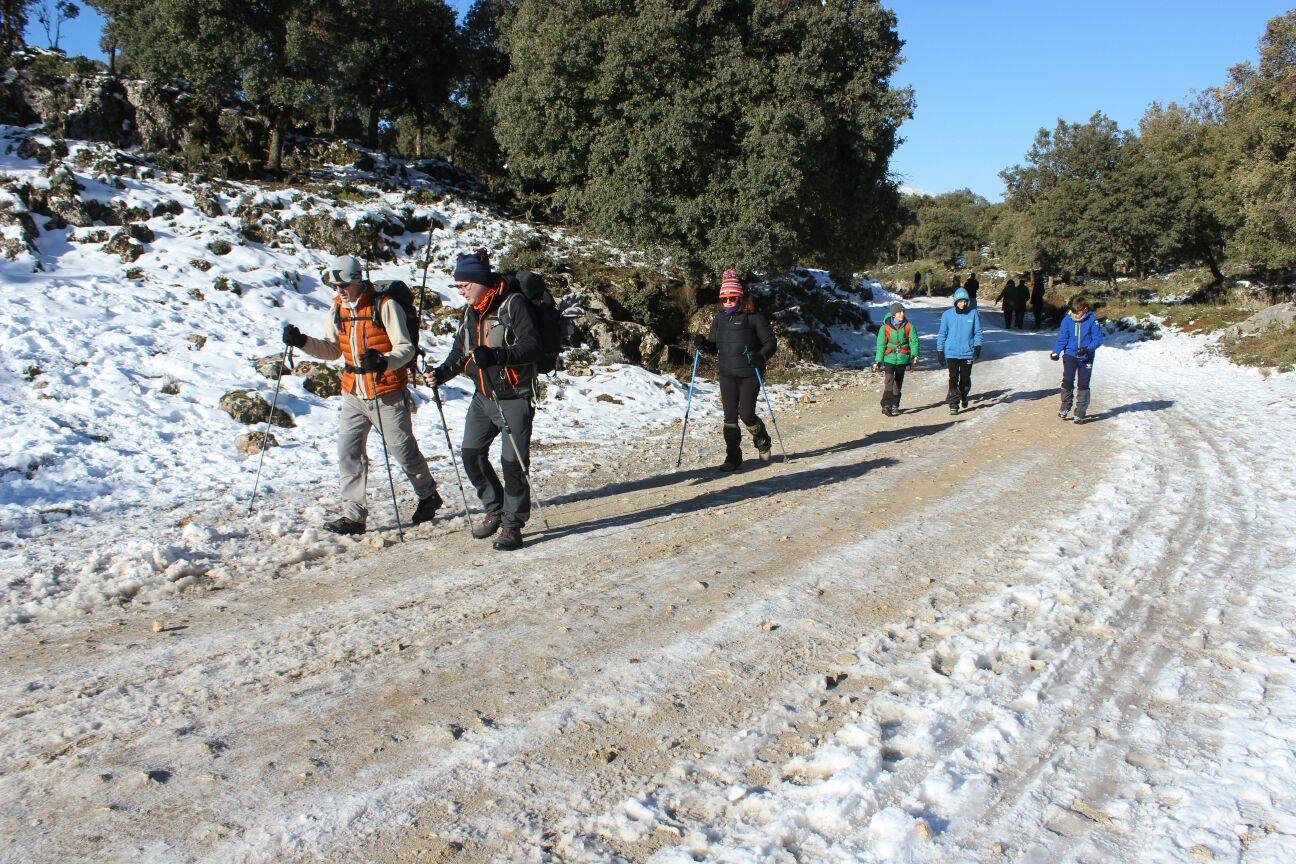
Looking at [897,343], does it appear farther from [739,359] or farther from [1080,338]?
[739,359]

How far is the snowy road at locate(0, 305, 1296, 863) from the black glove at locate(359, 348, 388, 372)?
1560 millimetres

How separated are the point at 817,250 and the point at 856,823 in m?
17.7

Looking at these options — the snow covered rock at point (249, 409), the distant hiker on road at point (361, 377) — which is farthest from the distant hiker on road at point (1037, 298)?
the distant hiker on road at point (361, 377)

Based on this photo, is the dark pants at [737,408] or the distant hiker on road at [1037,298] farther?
the distant hiker on road at [1037,298]

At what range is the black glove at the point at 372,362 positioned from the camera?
6535 mm

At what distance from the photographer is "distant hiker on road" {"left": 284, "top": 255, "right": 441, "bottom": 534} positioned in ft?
22.3

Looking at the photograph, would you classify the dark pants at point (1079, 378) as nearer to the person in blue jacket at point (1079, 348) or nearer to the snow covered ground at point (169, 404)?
the person in blue jacket at point (1079, 348)

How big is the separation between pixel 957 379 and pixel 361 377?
10463mm

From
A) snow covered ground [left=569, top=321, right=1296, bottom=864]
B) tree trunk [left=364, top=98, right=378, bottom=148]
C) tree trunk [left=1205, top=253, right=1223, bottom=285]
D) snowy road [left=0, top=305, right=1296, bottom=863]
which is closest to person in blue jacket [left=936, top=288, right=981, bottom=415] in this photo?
snowy road [left=0, top=305, right=1296, bottom=863]

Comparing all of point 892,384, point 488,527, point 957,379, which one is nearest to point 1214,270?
point 957,379

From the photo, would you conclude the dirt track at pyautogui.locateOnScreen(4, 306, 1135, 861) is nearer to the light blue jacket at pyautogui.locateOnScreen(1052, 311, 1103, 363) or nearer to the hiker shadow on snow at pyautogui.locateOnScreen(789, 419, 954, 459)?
the hiker shadow on snow at pyautogui.locateOnScreen(789, 419, 954, 459)

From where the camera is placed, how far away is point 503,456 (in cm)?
662

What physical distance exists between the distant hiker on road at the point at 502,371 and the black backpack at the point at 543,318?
0.05 meters

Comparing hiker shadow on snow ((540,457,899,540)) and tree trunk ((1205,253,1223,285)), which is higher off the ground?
tree trunk ((1205,253,1223,285))
